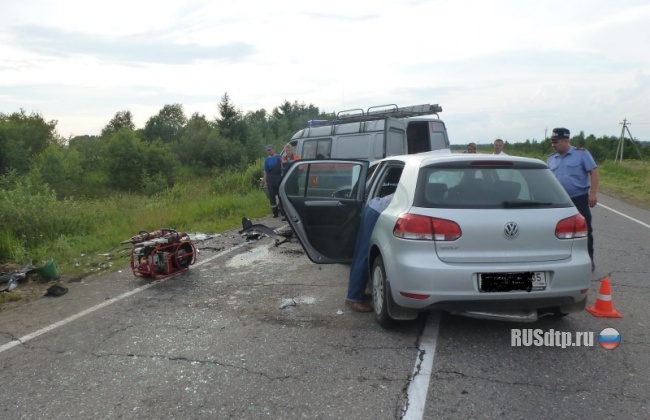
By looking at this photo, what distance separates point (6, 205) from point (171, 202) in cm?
598

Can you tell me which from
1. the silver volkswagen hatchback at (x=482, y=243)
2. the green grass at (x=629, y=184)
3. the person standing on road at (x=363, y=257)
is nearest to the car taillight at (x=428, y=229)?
the silver volkswagen hatchback at (x=482, y=243)

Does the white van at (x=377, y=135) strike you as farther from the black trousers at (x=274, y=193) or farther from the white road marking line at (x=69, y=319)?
the white road marking line at (x=69, y=319)

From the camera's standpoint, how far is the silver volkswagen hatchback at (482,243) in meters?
3.99

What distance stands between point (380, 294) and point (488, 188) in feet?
4.34

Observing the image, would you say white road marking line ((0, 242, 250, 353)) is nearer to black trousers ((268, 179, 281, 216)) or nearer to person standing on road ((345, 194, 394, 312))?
person standing on road ((345, 194, 394, 312))

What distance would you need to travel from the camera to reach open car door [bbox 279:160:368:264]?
5633 millimetres

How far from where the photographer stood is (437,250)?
4.02 metres

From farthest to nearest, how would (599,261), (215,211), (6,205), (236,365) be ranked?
(215,211)
(6,205)
(599,261)
(236,365)

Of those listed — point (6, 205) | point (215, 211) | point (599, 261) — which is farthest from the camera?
point (215, 211)

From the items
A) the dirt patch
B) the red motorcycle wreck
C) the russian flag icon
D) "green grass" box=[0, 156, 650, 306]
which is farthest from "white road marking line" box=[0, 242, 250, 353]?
the russian flag icon

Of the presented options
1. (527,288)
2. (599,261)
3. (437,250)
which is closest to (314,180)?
(437,250)

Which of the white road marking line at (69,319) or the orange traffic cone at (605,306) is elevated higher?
the orange traffic cone at (605,306)

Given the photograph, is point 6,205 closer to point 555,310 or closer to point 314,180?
point 314,180

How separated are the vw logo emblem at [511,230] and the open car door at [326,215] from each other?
6.04ft
